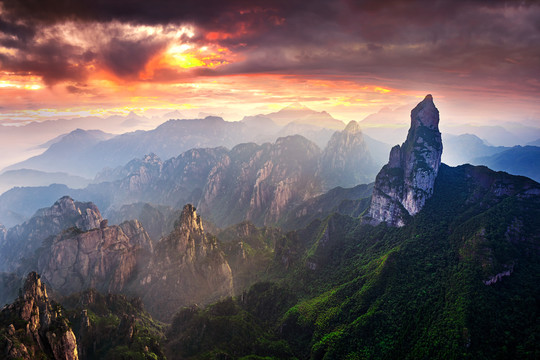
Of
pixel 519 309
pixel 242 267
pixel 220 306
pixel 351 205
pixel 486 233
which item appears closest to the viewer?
pixel 519 309

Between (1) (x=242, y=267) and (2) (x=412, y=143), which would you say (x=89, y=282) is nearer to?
(1) (x=242, y=267)

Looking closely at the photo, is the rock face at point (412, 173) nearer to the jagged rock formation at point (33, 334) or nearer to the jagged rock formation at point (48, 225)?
the jagged rock formation at point (33, 334)

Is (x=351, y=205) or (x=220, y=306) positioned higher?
(x=351, y=205)

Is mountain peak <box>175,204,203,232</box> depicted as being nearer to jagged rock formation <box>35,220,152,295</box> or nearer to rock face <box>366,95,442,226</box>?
jagged rock formation <box>35,220,152,295</box>

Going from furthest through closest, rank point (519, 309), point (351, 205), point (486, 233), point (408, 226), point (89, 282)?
point (351, 205)
point (89, 282)
point (408, 226)
point (486, 233)
point (519, 309)

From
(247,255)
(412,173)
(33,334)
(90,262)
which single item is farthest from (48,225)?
(412,173)

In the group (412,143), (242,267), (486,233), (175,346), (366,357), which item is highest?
(412,143)

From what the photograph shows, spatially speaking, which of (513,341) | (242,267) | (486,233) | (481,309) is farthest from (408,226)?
(242,267)

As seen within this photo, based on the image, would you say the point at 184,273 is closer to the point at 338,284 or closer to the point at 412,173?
the point at 338,284
